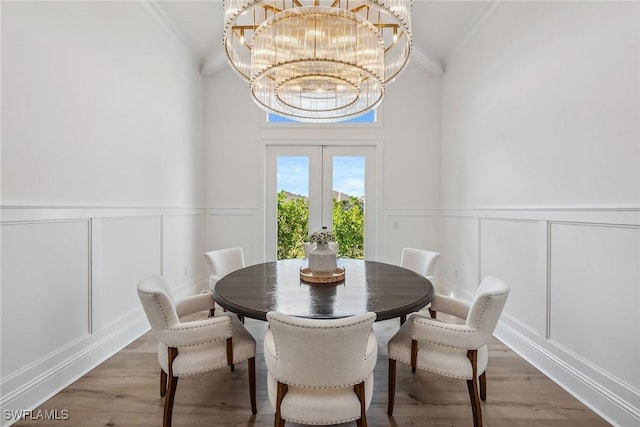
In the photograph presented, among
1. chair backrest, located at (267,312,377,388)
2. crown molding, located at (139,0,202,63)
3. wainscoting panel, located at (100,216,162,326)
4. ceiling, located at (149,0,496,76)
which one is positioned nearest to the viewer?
chair backrest, located at (267,312,377,388)

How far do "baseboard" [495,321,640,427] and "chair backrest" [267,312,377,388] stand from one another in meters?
1.57

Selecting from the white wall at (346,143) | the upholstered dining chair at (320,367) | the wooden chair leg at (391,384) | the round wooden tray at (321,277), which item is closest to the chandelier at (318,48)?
the round wooden tray at (321,277)

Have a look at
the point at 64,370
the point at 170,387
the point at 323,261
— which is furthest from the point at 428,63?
the point at 64,370

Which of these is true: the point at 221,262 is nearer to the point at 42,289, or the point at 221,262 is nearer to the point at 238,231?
the point at 42,289

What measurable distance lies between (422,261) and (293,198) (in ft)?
6.82

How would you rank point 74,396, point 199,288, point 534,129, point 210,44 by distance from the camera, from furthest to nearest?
point 199,288 → point 210,44 → point 534,129 → point 74,396

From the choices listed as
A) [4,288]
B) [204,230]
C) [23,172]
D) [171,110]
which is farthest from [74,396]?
[171,110]

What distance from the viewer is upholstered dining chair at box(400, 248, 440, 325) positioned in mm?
2500

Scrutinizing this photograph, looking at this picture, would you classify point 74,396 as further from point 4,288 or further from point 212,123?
point 212,123

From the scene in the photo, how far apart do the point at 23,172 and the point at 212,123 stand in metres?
2.56

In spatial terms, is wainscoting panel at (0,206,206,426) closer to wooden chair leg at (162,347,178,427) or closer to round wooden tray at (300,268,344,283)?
wooden chair leg at (162,347,178,427)

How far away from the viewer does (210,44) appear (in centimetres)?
361

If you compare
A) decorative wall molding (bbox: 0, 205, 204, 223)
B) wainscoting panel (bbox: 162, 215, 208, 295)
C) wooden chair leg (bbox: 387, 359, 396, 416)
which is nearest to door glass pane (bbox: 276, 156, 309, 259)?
wainscoting panel (bbox: 162, 215, 208, 295)

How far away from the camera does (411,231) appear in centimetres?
403
